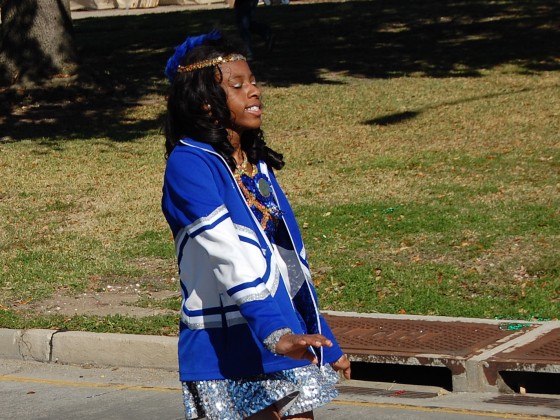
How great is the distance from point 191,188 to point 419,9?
22343 millimetres

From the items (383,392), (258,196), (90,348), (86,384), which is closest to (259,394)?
(258,196)

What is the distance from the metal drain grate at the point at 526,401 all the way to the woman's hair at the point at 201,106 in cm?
345

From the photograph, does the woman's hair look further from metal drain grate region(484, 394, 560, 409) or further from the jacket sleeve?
metal drain grate region(484, 394, 560, 409)

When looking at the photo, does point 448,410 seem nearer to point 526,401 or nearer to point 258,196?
point 526,401

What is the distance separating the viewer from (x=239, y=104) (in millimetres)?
3811

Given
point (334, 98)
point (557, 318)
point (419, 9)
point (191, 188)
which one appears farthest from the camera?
point (419, 9)

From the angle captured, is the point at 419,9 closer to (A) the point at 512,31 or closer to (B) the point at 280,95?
(A) the point at 512,31

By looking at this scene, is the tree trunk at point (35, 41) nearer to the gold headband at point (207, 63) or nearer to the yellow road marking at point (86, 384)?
the yellow road marking at point (86, 384)

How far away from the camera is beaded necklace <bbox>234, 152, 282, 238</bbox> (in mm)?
3820

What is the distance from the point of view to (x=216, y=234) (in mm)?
3584

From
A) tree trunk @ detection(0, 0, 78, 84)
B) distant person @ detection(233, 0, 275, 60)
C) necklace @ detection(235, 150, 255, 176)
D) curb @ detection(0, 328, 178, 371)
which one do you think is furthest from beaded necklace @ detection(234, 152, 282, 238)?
distant person @ detection(233, 0, 275, 60)

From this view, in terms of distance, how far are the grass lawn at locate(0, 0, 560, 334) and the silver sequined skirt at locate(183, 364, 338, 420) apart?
1.30 meters

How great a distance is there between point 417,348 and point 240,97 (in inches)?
150

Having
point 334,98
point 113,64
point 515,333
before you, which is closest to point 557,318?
point 515,333
